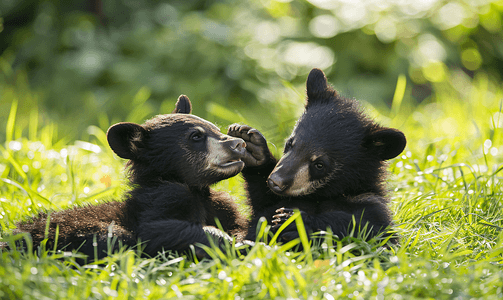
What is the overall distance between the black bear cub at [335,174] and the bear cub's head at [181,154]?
35 centimetres

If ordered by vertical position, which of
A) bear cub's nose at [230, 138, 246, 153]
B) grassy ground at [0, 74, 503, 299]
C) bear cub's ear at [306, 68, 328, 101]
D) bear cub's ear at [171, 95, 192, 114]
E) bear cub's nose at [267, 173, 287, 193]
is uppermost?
bear cub's ear at [306, 68, 328, 101]

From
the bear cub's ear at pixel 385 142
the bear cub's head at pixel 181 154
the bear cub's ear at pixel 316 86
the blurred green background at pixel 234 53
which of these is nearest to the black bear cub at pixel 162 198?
the bear cub's head at pixel 181 154

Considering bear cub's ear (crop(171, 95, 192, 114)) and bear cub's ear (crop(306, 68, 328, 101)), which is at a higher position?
bear cub's ear (crop(306, 68, 328, 101))

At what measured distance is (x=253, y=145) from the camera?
3.47 metres

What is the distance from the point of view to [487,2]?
8.51m

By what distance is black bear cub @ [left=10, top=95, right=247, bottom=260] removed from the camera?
2816mm

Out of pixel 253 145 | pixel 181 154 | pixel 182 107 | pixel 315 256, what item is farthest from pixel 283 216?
pixel 182 107

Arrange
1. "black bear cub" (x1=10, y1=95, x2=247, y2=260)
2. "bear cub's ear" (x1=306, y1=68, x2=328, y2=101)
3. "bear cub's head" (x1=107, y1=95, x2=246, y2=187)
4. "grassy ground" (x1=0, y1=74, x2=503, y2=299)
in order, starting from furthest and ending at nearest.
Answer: "bear cub's ear" (x1=306, y1=68, x2=328, y2=101)
"bear cub's head" (x1=107, y1=95, x2=246, y2=187)
"black bear cub" (x1=10, y1=95, x2=247, y2=260)
"grassy ground" (x1=0, y1=74, x2=503, y2=299)

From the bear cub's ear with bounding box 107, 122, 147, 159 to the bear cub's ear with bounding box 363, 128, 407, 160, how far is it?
1.60 m

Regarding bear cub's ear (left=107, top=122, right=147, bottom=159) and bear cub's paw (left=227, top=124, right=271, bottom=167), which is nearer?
bear cub's ear (left=107, top=122, right=147, bottom=159)

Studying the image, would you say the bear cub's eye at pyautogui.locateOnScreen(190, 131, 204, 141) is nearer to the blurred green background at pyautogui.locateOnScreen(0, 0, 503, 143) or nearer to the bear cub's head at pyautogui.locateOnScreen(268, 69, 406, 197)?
the bear cub's head at pyautogui.locateOnScreen(268, 69, 406, 197)

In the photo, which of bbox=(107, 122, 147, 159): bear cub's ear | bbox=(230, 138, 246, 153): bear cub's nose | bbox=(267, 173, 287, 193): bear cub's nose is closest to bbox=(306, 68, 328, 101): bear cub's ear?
bbox=(230, 138, 246, 153): bear cub's nose

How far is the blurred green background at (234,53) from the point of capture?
25.6 ft

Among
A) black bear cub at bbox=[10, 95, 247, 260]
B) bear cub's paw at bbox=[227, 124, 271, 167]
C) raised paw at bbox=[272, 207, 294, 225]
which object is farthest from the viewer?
bear cub's paw at bbox=[227, 124, 271, 167]
